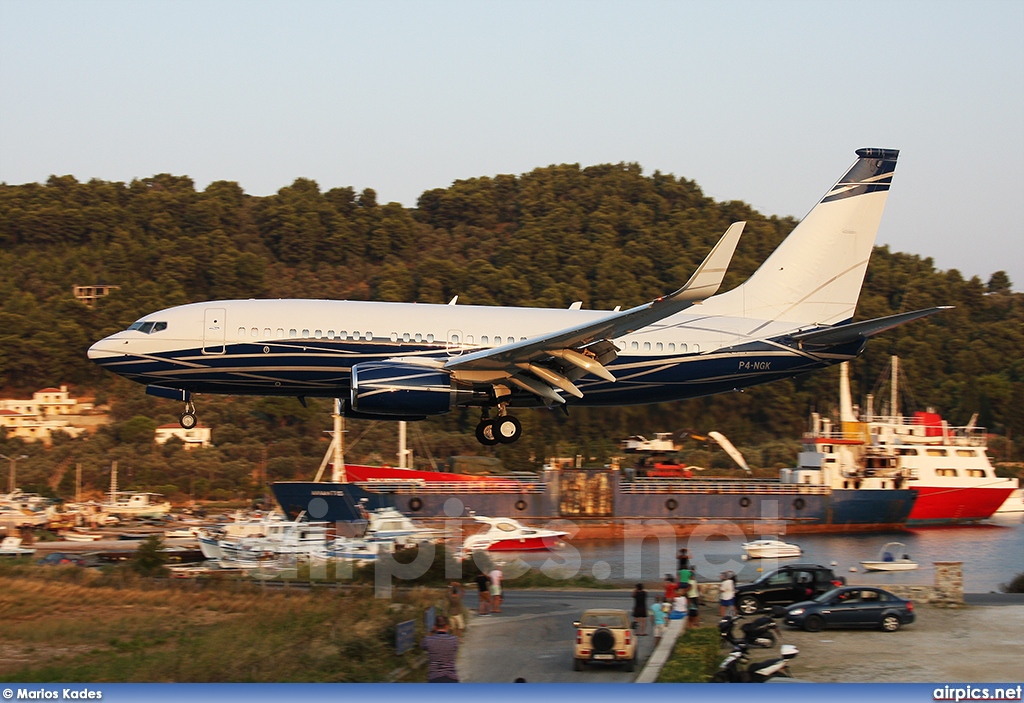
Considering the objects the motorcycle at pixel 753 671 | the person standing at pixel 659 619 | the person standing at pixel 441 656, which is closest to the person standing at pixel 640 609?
the person standing at pixel 659 619

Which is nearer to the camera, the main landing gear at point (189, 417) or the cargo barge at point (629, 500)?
the main landing gear at point (189, 417)

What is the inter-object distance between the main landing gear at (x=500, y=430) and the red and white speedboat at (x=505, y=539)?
43.4 feet

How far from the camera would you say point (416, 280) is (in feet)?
319

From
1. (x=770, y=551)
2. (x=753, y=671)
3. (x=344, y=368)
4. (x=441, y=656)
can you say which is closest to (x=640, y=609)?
(x=753, y=671)

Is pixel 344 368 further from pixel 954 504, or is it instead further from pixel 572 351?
pixel 954 504

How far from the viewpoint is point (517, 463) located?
7719 centimetres

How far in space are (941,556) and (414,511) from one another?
27107 millimetres

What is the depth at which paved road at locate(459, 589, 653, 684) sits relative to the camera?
26.5 meters

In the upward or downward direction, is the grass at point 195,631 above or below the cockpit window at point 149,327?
below

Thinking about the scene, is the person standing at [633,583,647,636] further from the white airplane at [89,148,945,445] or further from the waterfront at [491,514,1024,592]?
the waterfront at [491,514,1024,592]

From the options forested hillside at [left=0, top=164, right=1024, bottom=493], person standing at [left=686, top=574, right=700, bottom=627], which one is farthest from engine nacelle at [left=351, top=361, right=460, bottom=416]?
forested hillside at [left=0, top=164, right=1024, bottom=493]

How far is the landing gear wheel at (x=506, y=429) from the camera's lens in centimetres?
3344

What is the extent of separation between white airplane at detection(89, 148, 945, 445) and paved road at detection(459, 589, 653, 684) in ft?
17.0

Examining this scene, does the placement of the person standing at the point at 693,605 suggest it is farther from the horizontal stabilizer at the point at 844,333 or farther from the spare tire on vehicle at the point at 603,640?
the horizontal stabilizer at the point at 844,333
